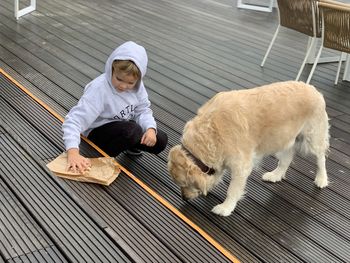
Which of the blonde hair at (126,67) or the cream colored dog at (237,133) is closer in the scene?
the cream colored dog at (237,133)

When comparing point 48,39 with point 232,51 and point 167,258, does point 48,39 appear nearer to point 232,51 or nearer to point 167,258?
point 232,51

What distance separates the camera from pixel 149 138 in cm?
306

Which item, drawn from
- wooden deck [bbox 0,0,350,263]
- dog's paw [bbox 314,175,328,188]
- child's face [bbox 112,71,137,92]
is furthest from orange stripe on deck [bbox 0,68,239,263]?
dog's paw [bbox 314,175,328,188]

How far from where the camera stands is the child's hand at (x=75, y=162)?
2723 millimetres

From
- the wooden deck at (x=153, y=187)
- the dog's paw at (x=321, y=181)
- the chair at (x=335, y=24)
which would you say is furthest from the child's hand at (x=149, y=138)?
the chair at (x=335, y=24)

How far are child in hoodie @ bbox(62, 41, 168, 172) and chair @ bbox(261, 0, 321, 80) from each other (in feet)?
7.59

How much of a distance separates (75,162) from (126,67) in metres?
0.62

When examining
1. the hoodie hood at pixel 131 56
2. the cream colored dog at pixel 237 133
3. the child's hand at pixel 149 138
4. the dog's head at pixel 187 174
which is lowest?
the child's hand at pixel 149 138

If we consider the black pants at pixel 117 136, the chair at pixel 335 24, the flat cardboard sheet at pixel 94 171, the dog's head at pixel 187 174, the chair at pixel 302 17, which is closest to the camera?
the dog's head at pixel 187 174

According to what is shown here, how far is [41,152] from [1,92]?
113 cm

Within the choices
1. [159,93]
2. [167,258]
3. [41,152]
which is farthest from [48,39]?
[167,258]

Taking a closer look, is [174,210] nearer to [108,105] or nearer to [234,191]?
[234,191]

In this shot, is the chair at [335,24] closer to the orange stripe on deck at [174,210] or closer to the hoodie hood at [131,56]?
the hoodie hood at [131,56]

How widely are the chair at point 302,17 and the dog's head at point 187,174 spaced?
2678mm
